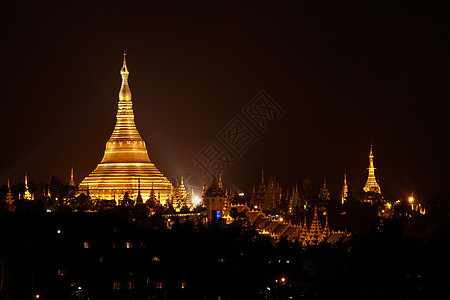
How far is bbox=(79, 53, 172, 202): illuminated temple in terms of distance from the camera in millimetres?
119125

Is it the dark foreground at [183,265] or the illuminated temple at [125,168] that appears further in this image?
the illuminated temple at [125,168]

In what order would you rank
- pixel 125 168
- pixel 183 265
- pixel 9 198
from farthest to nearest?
pixel 125 168 → pixel 9 198 → pixel 183 265

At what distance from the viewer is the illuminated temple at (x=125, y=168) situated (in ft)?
391

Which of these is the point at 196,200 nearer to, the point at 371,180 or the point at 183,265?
the point at 371,180

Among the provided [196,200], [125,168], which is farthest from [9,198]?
[196,200]

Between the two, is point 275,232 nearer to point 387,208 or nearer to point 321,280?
point 387,208

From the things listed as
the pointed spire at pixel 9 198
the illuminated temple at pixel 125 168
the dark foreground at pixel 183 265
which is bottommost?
the dark foreground at pixel 183 265

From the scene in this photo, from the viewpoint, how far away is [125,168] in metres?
121

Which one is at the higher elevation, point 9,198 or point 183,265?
point 9,198

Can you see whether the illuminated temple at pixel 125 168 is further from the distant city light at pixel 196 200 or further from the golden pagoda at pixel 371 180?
the golden pagoda at pixel 371 180

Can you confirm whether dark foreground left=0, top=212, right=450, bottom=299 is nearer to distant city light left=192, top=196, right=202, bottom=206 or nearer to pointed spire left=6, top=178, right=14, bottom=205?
pointed spire left=6, top=178, right=14, bottom=205

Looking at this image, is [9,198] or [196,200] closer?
[9,198]

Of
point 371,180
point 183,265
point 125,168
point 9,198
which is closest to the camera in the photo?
point 183,265

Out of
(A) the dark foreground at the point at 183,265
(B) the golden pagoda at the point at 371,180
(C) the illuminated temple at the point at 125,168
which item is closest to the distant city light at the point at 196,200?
(B) the golden pagoda at the point at 371,180
